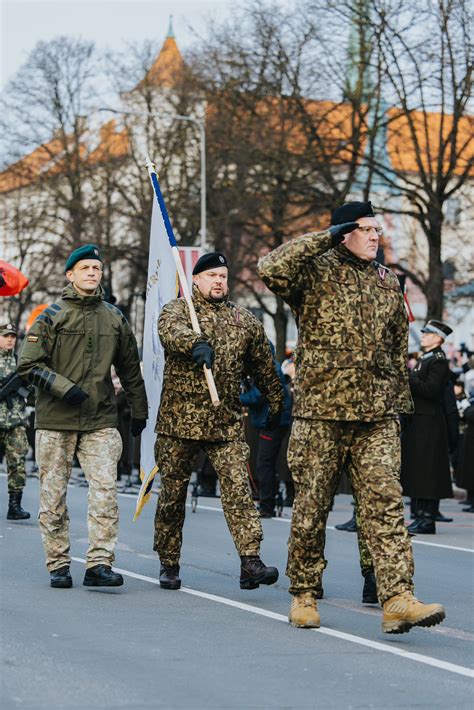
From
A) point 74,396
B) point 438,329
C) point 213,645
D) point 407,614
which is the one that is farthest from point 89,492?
point 438,329

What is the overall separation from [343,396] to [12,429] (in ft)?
21.2

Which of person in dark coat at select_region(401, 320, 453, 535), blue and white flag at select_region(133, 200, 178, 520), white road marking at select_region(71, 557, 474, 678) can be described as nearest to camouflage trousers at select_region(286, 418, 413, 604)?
white road marking at select_region(71, 557, 474, 678)

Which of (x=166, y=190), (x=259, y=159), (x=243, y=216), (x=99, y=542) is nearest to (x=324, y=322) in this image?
(x=99, y=542)

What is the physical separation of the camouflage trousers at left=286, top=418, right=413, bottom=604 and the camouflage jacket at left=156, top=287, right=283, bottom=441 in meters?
1.00

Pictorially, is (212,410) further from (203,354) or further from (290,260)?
(290,260)

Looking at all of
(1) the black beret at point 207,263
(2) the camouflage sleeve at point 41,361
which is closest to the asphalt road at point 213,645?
(2) the camouflage sleeve at point 41,361

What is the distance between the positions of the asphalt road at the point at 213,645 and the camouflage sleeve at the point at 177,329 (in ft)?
4.65

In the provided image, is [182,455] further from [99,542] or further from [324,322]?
[324,322]

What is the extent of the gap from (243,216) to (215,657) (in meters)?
32.5

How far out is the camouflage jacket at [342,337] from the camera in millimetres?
7031

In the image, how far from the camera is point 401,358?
7.32 metres

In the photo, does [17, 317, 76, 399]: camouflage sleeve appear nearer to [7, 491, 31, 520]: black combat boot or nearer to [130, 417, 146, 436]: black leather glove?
[130, 417, 146, 436]: black leather glove

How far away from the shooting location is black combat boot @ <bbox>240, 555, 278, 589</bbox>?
794 cm

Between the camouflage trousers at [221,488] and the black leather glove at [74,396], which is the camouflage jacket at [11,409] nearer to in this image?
the camouflage trousers at [221,488]
